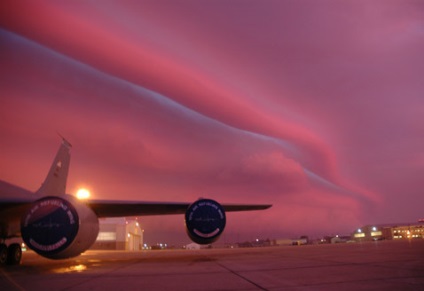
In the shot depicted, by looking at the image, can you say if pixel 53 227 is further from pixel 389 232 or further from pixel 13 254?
pixel 389 232

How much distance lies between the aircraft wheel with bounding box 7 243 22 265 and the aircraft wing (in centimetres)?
332

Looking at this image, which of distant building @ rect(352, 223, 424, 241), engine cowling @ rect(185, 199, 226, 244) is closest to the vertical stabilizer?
engine cowling @ rect(185, 199, 226, 244)

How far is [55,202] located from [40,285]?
14.4 ft

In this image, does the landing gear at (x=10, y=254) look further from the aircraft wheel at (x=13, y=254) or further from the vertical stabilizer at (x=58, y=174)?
the vertical stabilizer at (x=58, y=174)

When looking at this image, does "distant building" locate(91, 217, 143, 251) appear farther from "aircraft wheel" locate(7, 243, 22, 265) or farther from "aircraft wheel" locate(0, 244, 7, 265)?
"aircraft wheel" locate(0, 244, 7, 265)

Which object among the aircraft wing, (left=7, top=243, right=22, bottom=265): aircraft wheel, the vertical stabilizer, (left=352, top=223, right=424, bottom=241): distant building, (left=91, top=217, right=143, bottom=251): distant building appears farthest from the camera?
(left=352, top=223, right=424, bottom=241): distant building

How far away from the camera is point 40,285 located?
668cm

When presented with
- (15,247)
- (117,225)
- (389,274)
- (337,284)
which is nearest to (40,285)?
(337,284)

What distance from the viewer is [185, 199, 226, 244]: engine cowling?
14133mm

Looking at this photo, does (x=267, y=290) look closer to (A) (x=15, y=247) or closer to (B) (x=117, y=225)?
(A) (x=15, y=247)

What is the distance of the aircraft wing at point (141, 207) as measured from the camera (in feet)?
43.9

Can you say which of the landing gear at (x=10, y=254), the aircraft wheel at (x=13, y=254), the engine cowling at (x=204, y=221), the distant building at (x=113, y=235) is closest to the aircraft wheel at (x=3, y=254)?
the landing gear at (x=10, y=254)

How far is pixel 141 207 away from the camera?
50.3ft

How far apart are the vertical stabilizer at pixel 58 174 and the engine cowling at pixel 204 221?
22.2 feet
